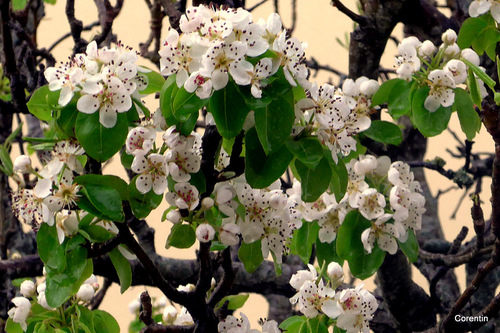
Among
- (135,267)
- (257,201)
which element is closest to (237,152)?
(257,201)

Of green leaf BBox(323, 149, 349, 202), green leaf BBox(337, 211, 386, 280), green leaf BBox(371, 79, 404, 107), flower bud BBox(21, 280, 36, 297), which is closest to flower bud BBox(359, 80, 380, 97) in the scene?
green leaf BBox(371, 79, 404, 107)

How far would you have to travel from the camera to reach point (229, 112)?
884 millimetres

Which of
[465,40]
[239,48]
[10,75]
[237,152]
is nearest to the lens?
[239,48]

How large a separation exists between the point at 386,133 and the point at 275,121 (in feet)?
1.54

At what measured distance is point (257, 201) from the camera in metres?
1.07

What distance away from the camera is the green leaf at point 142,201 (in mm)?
981

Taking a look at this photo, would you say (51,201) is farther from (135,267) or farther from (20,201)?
(135,267)

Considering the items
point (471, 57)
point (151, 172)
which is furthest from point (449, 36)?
point (151, 172)

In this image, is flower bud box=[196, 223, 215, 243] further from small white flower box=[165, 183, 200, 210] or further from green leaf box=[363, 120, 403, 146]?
green leaf box=[363, 120, 403, 146]

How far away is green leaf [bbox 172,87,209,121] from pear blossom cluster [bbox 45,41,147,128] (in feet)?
0.25

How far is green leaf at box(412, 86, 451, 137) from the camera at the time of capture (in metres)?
1.24

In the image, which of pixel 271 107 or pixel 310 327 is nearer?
pixel 271 107

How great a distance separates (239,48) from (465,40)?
2.66ft

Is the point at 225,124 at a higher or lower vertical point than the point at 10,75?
higher
